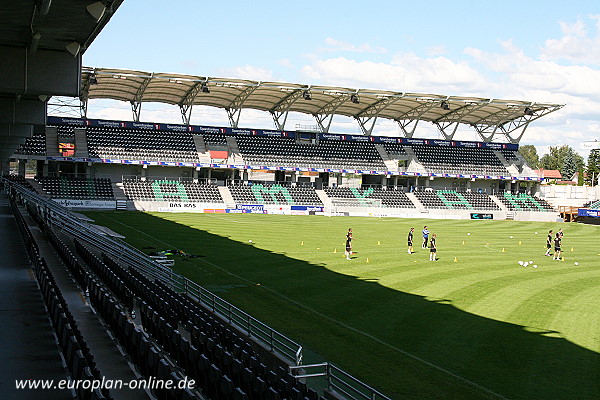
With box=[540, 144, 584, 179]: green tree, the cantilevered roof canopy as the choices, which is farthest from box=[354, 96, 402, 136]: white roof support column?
box=[540, 144, 584, 179]: green tree

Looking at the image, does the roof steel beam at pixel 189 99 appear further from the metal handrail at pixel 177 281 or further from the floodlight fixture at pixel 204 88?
the metal handrail at pixel 177 281

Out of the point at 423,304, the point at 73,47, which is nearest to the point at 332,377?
the point at 73,47

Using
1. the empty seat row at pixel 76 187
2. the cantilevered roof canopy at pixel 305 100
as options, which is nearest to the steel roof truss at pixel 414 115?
the cantilevered roof canopy at pixel 305 100

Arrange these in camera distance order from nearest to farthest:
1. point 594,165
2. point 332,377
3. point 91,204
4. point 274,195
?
point 332,377
point 91,204
point 274,195
point 594,165

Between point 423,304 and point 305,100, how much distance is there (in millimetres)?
52893

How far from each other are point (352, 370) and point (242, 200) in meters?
54.6

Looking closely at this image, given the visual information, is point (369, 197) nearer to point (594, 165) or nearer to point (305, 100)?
point (305, 100)

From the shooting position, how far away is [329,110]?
74.9 meters

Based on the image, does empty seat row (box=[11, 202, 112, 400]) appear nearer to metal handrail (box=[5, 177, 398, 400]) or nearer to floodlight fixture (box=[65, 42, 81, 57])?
metal handrail (box=[5, 177, 398, 400])

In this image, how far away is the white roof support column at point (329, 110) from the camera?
70438 mm

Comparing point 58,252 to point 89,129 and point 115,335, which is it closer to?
point 115,335

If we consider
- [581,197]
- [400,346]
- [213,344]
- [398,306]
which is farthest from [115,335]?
[581,197]

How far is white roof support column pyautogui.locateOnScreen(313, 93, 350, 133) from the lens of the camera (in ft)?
231

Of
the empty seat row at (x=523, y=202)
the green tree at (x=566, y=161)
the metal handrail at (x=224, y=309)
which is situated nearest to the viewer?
the metal handrail at (x=224, y=309)
